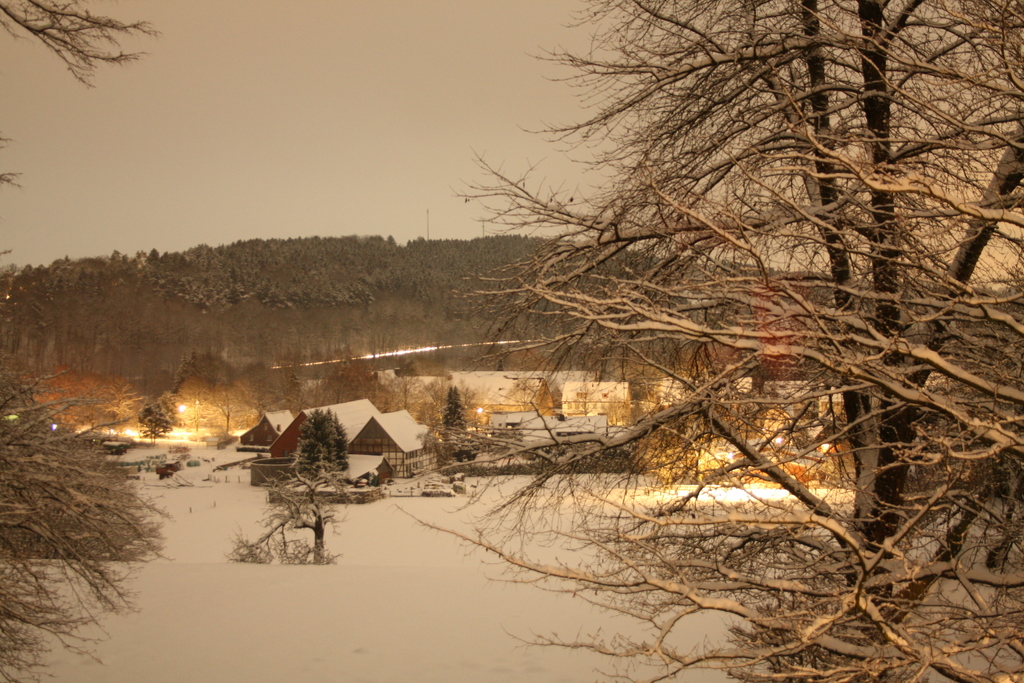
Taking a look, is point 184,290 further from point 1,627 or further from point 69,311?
point 1,627

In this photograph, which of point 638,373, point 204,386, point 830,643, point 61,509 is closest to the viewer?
point 830,643

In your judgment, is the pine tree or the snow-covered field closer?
the pine tree

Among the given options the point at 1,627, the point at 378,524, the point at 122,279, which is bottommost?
the point at 378,524

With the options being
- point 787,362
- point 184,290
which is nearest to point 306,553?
point 787,362

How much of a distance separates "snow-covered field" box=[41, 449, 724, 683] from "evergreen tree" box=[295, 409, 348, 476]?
18.1ft

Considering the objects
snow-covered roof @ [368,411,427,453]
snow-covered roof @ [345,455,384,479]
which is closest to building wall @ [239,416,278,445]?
snow-covered roof @ [345,455,384,479]

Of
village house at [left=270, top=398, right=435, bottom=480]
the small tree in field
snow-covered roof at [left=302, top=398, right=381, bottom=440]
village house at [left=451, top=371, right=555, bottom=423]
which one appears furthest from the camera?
snow-covered roof at [left=302, top=398, right=381, bottom=440]

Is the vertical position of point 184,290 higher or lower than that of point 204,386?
higher

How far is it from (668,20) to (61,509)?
525 centimetres

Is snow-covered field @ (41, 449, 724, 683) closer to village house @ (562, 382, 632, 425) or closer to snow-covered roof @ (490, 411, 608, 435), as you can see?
snow-covered roof @ (490, 411, 608, 435)

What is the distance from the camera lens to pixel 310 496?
15.9 m

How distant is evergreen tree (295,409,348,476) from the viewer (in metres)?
16.3

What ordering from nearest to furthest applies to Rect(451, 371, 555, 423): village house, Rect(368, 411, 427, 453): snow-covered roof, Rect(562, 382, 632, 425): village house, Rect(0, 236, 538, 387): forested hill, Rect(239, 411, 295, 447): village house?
Rect(451, 371, 555, 423): village house < Rect(562, 382, 632, 425): village house < Rect(368, 411, 427, 453): snow-covered roof < Rect(0, 236, 538, 387): forested hill < Rect(239, 411, 295, 447): village house

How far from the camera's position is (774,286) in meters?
2.41
